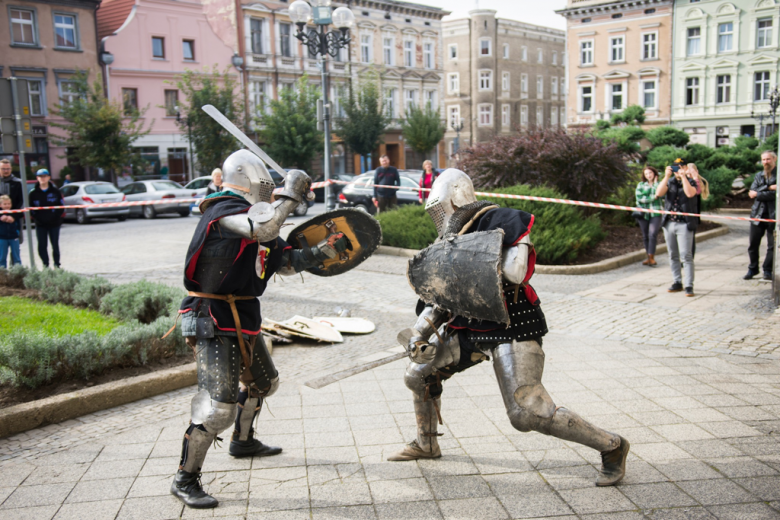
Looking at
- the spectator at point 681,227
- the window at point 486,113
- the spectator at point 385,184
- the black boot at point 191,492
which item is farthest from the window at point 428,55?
the black boot at point 191,492

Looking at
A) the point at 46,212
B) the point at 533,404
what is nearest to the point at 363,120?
the point at 46,212

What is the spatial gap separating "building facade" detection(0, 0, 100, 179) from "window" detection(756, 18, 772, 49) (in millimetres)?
37406

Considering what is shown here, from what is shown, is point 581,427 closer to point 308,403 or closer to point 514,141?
point 308,403

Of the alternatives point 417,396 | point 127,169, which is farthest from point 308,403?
point 127,169

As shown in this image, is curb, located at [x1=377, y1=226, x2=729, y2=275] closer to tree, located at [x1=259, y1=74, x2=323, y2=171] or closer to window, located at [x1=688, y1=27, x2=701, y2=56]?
tree, located at [x1=259, y1=74, x2=323, y2=171]

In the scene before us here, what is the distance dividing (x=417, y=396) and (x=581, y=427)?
923 mm

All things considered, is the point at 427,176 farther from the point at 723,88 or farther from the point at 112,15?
the point at 723,88

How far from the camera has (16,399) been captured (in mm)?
4855

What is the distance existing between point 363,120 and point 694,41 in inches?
894

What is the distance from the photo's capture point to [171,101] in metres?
34.3

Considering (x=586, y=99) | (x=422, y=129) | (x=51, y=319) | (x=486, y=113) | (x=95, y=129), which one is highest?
(x=586, y=99)

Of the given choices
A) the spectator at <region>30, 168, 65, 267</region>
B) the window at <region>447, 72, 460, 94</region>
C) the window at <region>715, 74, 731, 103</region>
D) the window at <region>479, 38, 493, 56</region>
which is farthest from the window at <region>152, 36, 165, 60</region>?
the window at <region>715, 74, 731, 103</region>

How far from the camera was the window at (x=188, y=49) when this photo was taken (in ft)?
116

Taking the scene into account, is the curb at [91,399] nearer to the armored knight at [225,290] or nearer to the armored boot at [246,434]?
the armored boot at [246,434]
